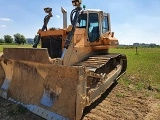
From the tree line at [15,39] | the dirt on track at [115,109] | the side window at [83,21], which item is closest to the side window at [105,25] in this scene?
the side window at [83,21]

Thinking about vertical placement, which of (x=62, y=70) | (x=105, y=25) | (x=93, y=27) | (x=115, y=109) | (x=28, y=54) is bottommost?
(x=115, y=109)

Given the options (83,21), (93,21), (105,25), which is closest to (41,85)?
(83,21)

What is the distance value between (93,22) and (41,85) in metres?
3.61

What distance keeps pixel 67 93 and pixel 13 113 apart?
5.47 ft

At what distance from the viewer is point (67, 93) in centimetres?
525

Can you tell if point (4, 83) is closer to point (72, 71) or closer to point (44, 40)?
point (44, 40)

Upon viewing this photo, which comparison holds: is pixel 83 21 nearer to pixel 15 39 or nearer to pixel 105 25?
pixel 105 25

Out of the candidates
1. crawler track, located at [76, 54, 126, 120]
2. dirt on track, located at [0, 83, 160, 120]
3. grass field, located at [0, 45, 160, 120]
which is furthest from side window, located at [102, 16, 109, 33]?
dirt on track, located at [0, 83, 160, 120]

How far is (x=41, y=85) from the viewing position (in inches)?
233

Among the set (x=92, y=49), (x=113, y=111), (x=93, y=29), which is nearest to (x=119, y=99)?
(x=113, y=111)

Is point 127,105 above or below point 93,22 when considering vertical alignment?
below

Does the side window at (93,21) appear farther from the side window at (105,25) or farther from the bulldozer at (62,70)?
the side window at (105,25)

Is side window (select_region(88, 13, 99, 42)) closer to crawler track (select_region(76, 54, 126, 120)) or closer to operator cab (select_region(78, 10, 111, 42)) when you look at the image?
operator cab (select_region(78, 10, 111, 42))

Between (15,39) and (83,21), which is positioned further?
(15,39)
